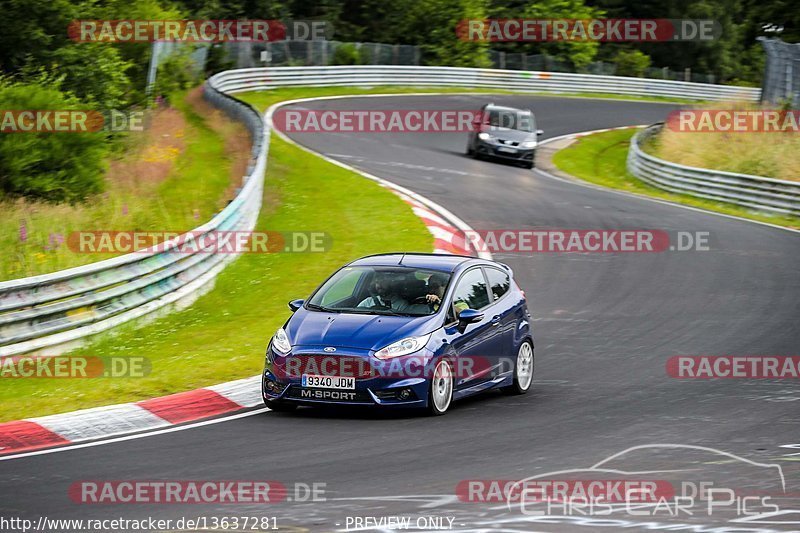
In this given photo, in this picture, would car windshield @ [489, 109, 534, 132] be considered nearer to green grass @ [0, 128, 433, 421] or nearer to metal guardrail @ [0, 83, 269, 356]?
green grass @ [0, 128, 433, 421]

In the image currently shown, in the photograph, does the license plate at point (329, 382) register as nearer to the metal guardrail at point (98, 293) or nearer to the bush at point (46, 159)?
the metal guardrail at point (98, 293)

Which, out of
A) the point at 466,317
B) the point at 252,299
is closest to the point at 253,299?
the point at 252,299

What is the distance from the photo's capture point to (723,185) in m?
28.4

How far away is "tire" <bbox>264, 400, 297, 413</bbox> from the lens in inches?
407

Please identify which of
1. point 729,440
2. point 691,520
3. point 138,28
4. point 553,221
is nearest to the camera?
point 691,520

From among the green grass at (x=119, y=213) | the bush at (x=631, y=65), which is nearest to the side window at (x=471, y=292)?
the green grass at (x=119, y=213)

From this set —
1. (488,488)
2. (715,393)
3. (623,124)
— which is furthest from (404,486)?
(623,124)

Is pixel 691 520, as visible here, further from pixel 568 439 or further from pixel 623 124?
pixel 623 124

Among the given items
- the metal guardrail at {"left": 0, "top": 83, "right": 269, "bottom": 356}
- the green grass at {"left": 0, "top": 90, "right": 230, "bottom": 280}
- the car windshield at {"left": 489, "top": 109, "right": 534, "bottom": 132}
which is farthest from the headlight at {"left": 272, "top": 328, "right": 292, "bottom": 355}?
the car windshield at {"left": 489, "top": 109, "right": 534, "bottom": 132}

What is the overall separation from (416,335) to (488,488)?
299 cm

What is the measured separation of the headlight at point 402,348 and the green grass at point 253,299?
7.56ft

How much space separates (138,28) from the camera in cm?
4038

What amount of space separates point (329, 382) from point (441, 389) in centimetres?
104

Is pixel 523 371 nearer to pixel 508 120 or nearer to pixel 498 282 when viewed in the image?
pixel 498 282
